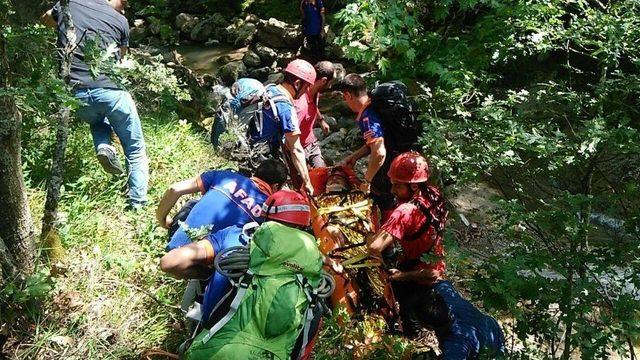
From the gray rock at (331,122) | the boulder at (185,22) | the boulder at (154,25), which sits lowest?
the boulder at (154,25)

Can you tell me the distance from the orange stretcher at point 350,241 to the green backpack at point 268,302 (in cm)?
134

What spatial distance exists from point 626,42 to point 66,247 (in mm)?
4076

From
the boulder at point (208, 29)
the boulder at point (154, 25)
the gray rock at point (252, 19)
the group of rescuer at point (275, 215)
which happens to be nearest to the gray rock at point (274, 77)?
the gray rock at point (252, 19)

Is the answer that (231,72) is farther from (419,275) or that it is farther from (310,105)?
(419,275)

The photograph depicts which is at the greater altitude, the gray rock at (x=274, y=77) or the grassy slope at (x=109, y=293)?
the grassy slope at (x=109, y=293)

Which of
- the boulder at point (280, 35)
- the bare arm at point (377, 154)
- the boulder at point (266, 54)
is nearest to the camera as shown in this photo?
the bare arm at point (377, 154)

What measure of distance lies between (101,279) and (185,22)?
1170cm

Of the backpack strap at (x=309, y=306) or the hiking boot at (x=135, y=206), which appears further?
the hiking boot at (x=135, y=206)

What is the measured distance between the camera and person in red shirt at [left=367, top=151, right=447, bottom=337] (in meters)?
3.46

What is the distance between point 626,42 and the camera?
3039 mm

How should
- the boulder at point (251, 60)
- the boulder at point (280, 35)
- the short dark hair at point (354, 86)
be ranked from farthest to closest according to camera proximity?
1. the boulder at point (280, 35)
2. the boulder at point (251, 60)
3. the short dark hair at point (354, 86)

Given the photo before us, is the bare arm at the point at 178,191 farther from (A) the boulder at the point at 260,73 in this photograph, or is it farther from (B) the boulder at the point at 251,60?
(B) the boulder at the point at 251,60

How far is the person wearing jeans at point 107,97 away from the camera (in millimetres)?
4172

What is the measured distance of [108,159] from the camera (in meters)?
4.43
